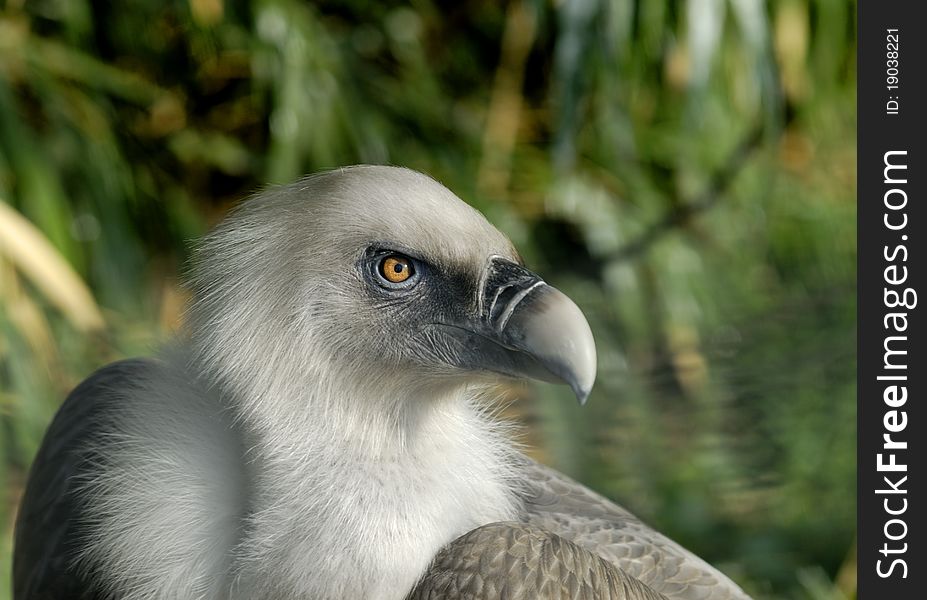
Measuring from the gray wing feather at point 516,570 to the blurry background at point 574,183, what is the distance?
3.98 ft

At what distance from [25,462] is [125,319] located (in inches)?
16.9

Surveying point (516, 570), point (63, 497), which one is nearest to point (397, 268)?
point (516, 570)

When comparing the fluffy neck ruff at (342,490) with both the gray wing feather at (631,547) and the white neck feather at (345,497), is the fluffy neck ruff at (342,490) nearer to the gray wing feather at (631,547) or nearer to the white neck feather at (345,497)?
the white neck feather at (345,497)

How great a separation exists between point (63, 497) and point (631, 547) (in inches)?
25.7

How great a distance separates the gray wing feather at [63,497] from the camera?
1395 mm

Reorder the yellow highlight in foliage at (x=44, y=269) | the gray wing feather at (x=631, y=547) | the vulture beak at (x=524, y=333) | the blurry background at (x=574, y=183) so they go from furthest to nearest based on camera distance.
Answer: the yellow highlight in foliage at (x=44, y=269) < the blurry background at (x=574, y=183) < the gray wing feather at (x=631, y=547) < the vulture beak at (x=524, y=333)

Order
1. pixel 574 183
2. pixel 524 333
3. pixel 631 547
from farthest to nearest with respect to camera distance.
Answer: pixel 574 183 → pixel 631 547 → pixel 524 333

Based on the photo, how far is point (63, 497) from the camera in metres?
1.46

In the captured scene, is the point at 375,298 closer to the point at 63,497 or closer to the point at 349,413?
the point at 349,413

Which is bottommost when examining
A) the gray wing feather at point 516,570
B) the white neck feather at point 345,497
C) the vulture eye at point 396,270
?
the gray wing feather at point 516,570

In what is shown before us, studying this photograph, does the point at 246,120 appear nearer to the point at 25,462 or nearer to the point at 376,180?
the point at 25,462

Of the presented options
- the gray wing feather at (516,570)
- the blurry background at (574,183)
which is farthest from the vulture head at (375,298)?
the blurry background at (574,183)

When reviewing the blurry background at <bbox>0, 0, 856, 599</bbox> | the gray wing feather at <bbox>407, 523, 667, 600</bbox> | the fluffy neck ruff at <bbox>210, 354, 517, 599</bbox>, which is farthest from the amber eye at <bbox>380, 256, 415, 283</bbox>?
the blurry background at <bbox>0, 0, 856, 599</bbox>

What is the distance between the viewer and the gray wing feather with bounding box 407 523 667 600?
1141mm
